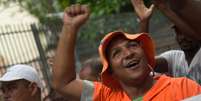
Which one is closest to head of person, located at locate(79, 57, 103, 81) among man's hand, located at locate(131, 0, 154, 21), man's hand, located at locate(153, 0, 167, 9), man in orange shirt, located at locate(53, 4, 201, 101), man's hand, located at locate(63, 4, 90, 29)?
man's hand, located at locate(131, 0, 154, 21)

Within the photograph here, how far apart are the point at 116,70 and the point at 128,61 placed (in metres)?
0.10

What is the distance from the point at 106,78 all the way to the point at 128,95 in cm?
22

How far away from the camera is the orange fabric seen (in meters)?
3.73

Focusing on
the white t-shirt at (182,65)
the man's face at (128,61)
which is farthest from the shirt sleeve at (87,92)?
the white t-shirt at (182,65)

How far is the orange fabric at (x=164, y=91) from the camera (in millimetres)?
3729

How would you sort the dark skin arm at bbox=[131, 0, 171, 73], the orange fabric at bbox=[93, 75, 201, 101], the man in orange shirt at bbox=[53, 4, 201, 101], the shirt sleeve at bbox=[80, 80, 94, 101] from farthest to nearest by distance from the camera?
the dark skin arm at bbox=[131, 0, 171, 73], the shirt sleeve at bbox=[80, 80, 94, 101], the man in orange shirt at bbox=[53, 4, 201, 101], the orange fabric at bbox=[93, 75, 201, 101]

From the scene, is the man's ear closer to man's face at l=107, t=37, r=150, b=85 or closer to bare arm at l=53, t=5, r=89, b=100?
bare arm at l=53, t=5, r=89, b=100

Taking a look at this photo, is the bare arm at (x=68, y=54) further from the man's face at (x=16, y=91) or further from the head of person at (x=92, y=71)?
the head of person at (x=92, y=71)

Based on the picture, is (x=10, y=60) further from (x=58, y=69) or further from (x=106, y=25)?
(x=58, y=69)

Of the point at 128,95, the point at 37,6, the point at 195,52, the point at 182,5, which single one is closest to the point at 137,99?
the point at 128,95

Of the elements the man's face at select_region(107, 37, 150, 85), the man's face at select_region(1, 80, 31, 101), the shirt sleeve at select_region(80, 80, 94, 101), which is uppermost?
the man's face at select_region(107, 37, 150, 85)

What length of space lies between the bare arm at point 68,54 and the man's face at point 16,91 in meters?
0.71

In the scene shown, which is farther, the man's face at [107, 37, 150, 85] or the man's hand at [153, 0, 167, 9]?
the man's face at [107, 37, 150, 85]

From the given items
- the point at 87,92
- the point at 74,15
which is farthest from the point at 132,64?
the point at 74,15
